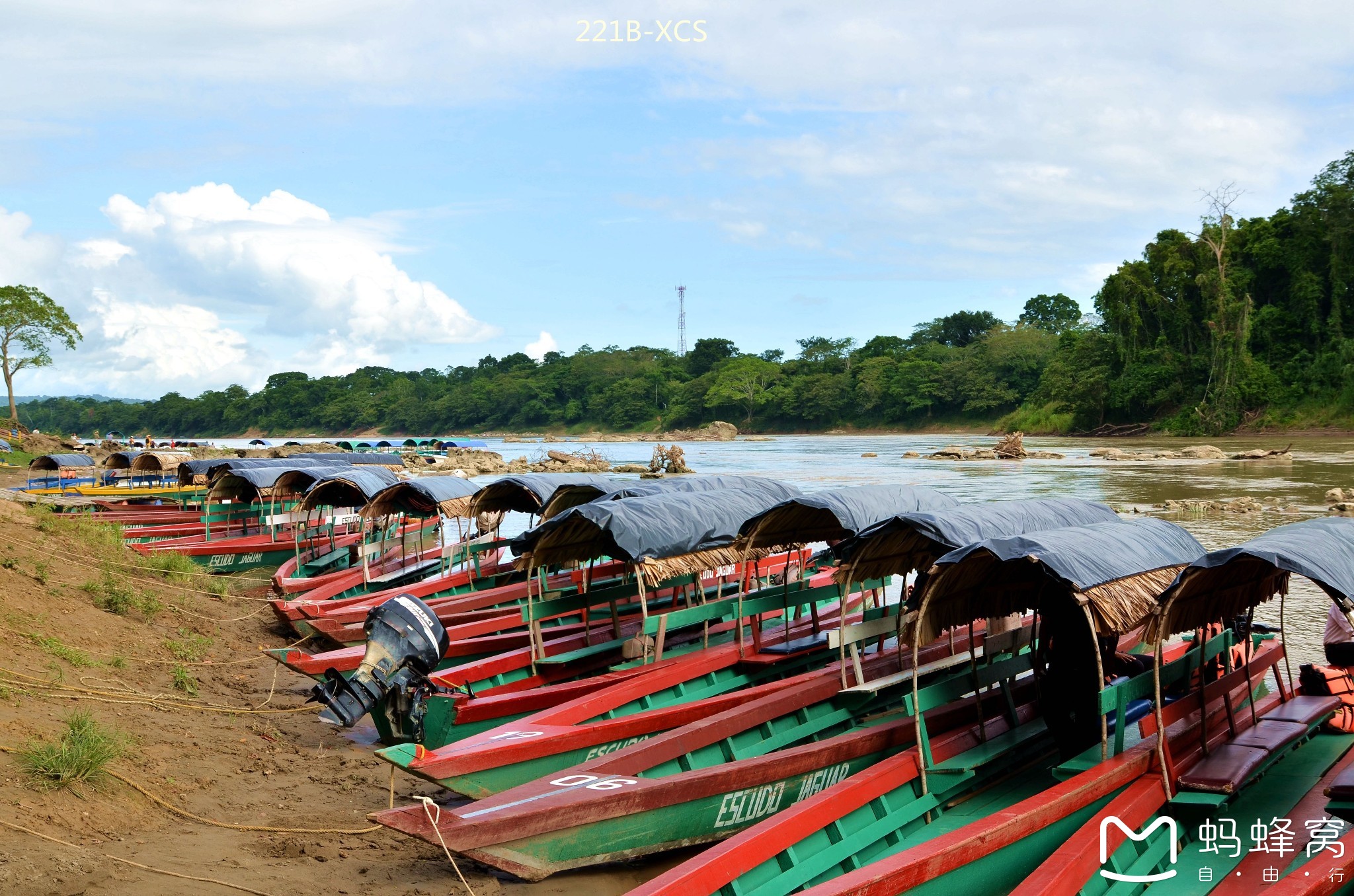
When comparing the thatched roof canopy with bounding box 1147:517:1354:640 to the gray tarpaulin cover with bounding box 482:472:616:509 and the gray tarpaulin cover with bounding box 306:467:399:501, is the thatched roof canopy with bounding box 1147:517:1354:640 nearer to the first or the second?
the gray tarpaulin cover with bounding box 482:472:616:509

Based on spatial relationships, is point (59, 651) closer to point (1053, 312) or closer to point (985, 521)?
point (985, 521)

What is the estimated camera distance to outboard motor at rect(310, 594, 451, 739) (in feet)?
23.8

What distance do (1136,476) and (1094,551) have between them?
1352 inches

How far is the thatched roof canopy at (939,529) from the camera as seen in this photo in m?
7.65

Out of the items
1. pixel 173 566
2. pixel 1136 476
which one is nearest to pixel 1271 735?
pixel 173 566

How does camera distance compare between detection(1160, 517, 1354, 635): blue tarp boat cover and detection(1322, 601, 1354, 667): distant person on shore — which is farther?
detection(1322, 601, 1354, 667): distant person on shore

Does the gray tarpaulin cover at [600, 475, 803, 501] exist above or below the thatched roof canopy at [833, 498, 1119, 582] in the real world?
above

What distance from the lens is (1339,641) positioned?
8.45 m

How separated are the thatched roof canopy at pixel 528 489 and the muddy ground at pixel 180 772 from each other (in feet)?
12.0

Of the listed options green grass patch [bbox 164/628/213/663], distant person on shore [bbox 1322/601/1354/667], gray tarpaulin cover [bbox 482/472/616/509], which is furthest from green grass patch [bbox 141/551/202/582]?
distant person on shore [bbox 1322/601/1354/667]

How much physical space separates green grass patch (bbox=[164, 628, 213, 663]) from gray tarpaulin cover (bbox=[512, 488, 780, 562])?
12.7ft

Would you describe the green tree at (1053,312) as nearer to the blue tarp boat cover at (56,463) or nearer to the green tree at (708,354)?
the green tree at (708,354)

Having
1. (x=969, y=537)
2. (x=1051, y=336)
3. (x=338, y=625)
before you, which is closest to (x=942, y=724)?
(x=969, y=537)

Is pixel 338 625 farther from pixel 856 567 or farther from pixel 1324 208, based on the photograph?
pixel 1324 208
